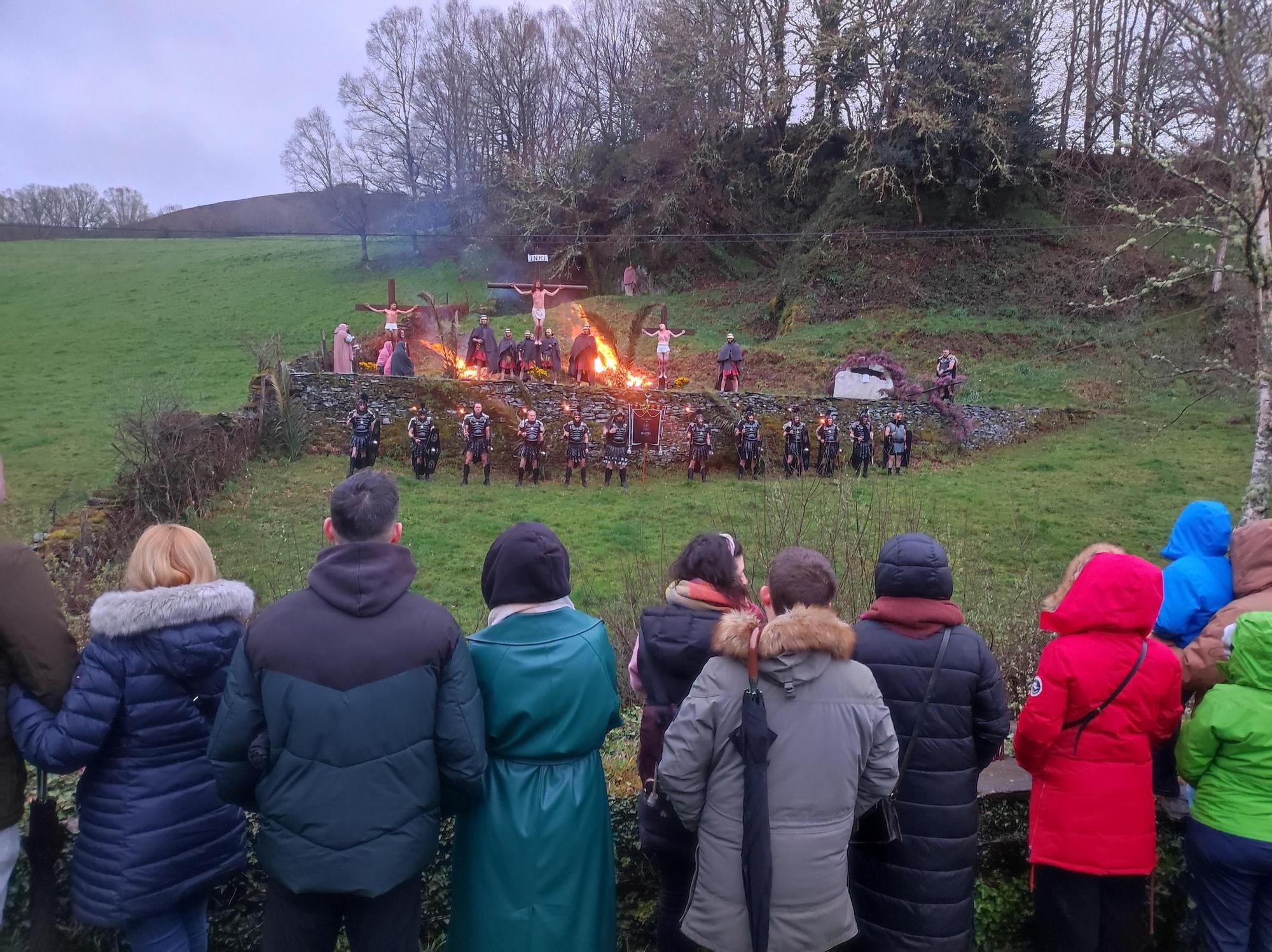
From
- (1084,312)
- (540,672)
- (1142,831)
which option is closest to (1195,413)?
(1084,312)

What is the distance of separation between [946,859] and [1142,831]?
63cm

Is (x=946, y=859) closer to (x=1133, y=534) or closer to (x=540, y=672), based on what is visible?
(x=540, y=672)

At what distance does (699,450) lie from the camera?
1703 cm

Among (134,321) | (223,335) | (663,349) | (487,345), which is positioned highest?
(134,321)

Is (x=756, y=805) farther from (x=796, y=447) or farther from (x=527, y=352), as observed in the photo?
(x=527, y=352)

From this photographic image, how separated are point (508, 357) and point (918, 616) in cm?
1792

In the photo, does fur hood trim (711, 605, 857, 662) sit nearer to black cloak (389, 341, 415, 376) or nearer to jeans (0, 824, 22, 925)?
jeans (0, 824, 22, 925)

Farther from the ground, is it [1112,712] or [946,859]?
[1112,712]

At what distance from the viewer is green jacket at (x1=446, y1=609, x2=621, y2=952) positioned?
239cm

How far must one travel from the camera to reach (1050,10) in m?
27.5

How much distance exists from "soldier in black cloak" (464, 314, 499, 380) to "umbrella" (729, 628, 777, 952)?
1876 cm

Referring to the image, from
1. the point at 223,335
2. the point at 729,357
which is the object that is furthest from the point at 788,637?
the point at 223,335

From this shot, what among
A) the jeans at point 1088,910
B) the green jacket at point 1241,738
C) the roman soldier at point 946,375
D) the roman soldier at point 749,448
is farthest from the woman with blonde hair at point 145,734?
the roman soldier at point 946,375

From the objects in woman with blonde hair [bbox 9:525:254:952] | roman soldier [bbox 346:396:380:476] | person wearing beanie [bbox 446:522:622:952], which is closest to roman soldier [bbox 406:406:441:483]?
roman soldier [bbox 346:396:380:476]
